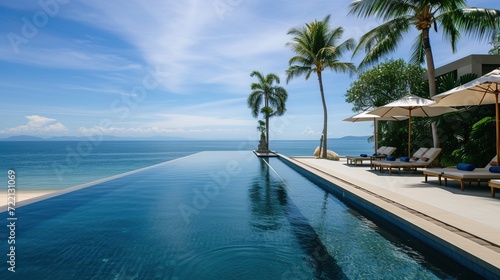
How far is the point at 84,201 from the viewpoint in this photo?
25.5ft

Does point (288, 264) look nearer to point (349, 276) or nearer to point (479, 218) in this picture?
point (349, 276)

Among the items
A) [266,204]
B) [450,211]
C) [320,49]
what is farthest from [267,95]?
[450,211]

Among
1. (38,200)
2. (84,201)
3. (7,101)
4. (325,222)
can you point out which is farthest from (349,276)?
(7,101)

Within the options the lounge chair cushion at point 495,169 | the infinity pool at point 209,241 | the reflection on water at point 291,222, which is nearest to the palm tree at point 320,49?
the reflection on water at point 291,222

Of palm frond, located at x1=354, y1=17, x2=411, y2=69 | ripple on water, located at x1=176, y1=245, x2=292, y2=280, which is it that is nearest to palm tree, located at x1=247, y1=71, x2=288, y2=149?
palm frond, located at x1=354, y1=17, x2=411, y2=69

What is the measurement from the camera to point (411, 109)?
11055mm

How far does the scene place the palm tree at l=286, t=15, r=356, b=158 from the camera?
61.0 ft

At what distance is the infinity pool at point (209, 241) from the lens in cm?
350

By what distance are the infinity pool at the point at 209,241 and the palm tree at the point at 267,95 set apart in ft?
67.4

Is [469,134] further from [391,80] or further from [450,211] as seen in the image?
[391,80]

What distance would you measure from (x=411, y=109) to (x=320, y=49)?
8899mm

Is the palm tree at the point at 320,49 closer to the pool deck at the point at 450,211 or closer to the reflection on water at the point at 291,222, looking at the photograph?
the reflection on water at the point at 291,222

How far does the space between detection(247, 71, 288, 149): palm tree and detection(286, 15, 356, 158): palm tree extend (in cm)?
837

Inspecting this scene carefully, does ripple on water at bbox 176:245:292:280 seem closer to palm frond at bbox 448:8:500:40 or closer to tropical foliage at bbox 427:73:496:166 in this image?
tropical foliage at bbox 427:73:496:166
